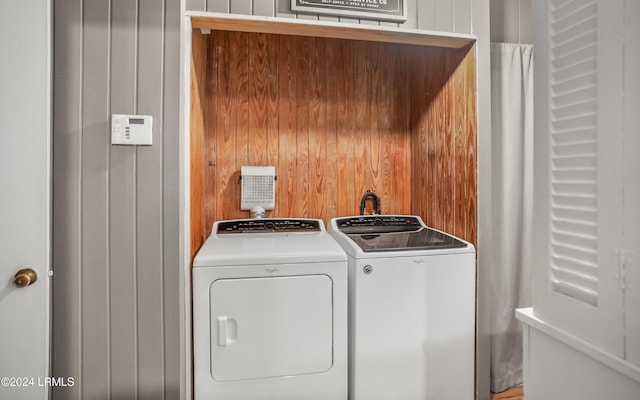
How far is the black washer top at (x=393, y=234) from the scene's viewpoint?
173 centimetres

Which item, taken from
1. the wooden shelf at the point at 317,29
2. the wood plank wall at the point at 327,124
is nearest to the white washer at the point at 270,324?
the wood plank wall at the point at 327,124

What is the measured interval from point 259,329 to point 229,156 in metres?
1.23

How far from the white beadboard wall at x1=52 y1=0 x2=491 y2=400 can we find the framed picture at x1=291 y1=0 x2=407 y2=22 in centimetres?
51

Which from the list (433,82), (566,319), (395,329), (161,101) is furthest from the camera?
(433,82)

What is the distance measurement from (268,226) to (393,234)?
0.80m

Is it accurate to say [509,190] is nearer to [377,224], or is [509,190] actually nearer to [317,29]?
[377,224]

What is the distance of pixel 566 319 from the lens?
0.96 m

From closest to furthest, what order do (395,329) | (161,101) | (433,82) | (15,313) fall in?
(15,313) < (161,101) < (395,329) < (433,82)

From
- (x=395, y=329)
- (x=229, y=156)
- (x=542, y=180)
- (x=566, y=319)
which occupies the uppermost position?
(x=229, y=156)

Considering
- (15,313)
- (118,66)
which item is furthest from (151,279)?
(118,66)

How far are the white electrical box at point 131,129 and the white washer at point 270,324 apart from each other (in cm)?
58

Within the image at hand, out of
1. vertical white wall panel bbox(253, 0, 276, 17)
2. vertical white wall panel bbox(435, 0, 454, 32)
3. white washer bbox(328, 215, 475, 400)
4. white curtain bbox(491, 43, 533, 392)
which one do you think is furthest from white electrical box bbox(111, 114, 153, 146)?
white curtain bbox(491, 43, 533, 392)

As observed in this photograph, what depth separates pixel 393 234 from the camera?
207cm

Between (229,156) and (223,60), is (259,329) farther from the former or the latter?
(223,60)
